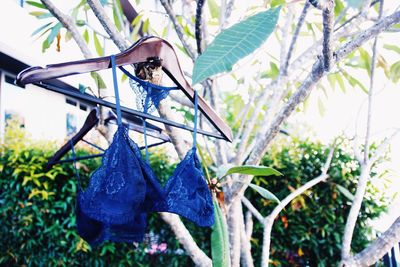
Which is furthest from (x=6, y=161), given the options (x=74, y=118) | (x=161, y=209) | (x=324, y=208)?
(x=74, y=118)

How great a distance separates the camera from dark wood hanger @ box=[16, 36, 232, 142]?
→ 3.00 ft

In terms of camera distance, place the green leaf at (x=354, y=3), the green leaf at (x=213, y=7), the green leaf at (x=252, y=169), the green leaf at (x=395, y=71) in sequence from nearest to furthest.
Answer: the green leaf at (x=354, y=3) < the green leaf at (x=252, y=169) < the green leaf at (x=395, y=71) < the green leaf at (x=213, y=7)

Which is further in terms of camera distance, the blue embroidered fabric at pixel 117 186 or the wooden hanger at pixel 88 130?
the wooden hanger at pixel 88 130

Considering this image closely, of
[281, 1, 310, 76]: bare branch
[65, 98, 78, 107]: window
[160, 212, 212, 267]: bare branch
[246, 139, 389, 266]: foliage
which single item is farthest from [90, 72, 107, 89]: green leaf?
[65, 98, 78, 107]: window

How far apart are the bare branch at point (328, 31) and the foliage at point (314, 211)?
4.00 ft

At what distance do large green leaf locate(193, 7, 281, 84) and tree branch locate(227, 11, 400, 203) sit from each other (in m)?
0.51

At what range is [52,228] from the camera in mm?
2262

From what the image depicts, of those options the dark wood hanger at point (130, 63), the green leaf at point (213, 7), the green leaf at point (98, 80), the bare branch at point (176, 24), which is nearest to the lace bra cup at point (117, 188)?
the dark wood hanger at point (130, 63)

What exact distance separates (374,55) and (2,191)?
2237 mm

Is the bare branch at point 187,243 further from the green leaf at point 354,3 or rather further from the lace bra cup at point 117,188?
the green leaf at point 354,3

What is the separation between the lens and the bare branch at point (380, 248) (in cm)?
138

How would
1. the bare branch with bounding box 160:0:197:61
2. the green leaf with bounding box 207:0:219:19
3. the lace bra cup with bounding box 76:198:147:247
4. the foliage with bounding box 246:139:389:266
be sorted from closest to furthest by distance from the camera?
the lace bra cup with bounding box 76:198:147:247, the bare branch with bounding box 160:0:197:61, the green leaf with bounding box 207:0:219:19, the foliage with bounding box 246:139:389:266

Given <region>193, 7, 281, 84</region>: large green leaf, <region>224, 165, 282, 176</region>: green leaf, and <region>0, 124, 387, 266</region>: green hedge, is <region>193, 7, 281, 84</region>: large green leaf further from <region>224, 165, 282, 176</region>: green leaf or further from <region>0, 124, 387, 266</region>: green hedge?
<region>0, 124, 387, 266</region>: green hedge

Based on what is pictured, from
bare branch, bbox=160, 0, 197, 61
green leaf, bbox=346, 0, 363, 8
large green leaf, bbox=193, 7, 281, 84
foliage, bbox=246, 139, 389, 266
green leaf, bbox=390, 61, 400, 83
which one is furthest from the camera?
foliage, bbox=246, 139, 389, 266
